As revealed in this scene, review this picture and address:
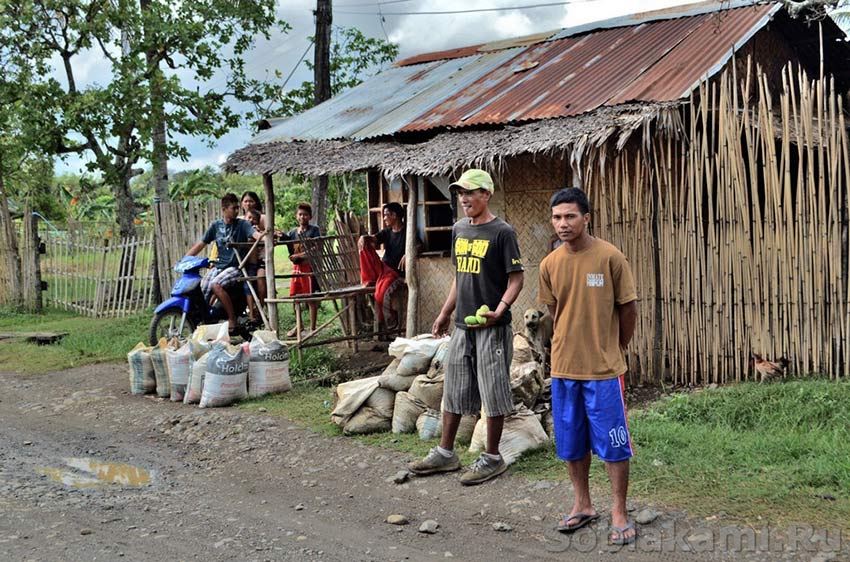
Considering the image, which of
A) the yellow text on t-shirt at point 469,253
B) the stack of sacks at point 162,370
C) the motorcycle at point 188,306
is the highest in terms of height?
the yellow text on t-shirt at point 469,253

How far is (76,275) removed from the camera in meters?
14.9

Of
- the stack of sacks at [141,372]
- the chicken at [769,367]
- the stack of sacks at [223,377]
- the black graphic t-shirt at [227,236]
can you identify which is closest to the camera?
the chicken at [769,367]

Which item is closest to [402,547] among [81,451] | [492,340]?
[492,340]

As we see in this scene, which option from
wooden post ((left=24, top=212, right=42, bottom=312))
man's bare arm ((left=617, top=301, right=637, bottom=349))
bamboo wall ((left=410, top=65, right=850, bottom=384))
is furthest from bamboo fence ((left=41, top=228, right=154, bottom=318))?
man's bare arm ((left=617, top=301, right=637, bottom=349))

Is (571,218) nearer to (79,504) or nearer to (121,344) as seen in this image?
(79,504)

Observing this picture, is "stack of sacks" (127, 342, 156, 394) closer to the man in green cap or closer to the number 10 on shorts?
the man in green cap

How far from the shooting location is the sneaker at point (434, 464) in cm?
537

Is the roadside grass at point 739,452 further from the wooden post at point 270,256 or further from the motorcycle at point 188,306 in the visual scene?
the motorcycle at point 188,306

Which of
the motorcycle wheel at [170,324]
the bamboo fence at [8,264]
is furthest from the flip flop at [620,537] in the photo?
the bamboo fence at [8,264]

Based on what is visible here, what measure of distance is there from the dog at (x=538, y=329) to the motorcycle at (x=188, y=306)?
3.56 metres

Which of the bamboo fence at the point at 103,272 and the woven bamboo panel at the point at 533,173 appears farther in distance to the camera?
the bamboo fence at the point at 103,272

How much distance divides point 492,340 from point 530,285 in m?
3.81

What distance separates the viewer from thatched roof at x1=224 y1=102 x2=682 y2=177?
276 inches

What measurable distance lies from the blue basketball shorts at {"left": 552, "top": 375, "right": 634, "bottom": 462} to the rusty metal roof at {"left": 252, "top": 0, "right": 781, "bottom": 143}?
3.85 meters
